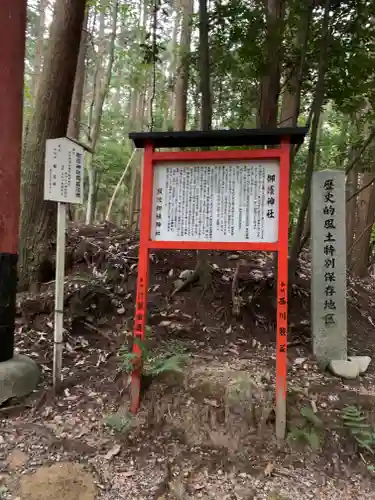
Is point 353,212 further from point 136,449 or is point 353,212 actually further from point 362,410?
point 136,449

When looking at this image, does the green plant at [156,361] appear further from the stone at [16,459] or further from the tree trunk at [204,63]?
the tree trunk at [204,63]

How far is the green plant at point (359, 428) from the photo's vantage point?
3252 mm

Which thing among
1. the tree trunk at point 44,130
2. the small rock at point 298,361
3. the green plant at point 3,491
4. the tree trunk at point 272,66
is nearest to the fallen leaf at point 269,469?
the small rock at point 298,361

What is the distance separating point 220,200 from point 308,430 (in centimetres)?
199

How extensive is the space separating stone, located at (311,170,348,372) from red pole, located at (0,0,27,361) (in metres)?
3.07

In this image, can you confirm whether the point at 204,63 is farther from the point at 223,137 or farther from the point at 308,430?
the point at 308,430

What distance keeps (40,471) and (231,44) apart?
16.4 ft

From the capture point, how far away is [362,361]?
14.7ft

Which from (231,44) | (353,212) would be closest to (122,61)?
(353,212)

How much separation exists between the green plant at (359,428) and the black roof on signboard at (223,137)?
7.43ft

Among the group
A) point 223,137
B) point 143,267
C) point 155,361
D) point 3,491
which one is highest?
point 223,137

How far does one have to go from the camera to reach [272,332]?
4.94 metres

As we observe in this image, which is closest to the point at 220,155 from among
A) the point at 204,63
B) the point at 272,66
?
the point at 204,63

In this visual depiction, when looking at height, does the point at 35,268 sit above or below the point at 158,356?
above
